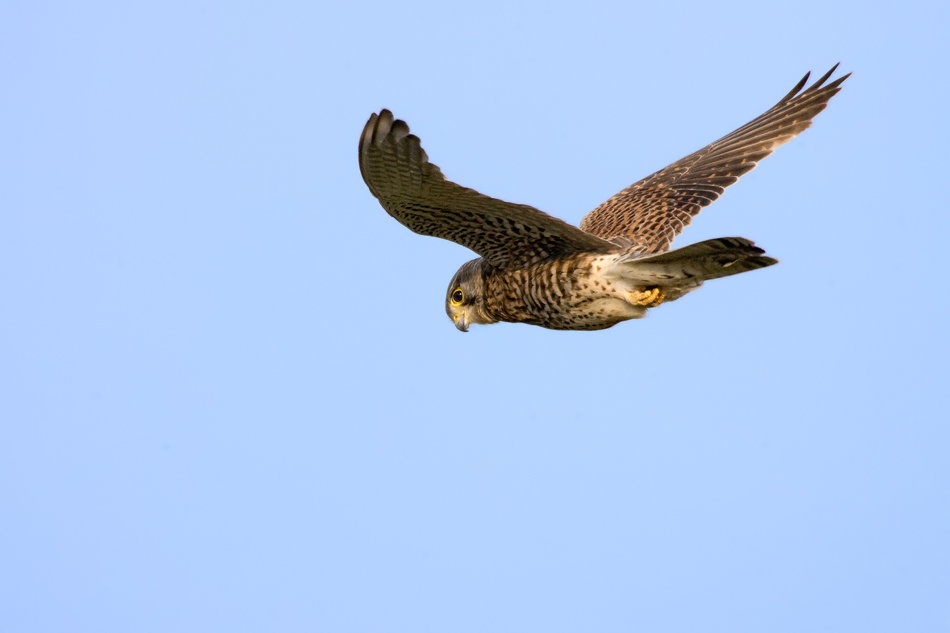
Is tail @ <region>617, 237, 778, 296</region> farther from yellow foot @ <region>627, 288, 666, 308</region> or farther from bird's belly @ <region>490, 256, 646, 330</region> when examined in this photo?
bird's belly @ <region>490, 256, 646, 330</region>

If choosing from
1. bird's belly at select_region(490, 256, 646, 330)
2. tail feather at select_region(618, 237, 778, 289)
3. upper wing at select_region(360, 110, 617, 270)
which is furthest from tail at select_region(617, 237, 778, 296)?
upper wing at select_region(360, 110, 617, 270)

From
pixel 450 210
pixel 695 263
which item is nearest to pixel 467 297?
pixel 450 210

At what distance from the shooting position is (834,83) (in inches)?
353

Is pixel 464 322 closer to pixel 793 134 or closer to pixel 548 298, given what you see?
pixel 548 298

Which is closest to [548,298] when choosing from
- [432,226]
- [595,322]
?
[595,322]

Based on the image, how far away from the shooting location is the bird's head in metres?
8.15

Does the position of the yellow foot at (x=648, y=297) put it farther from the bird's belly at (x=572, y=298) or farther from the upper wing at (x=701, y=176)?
the upper wing at (x=701, y=176)

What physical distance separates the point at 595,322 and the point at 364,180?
1.86 meters

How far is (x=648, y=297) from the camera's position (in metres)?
7.18

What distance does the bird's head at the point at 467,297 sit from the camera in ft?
26.7

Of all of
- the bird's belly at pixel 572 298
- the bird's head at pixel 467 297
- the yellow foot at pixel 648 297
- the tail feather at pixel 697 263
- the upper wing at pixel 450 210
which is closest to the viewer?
the upper wing at pixel 450 210

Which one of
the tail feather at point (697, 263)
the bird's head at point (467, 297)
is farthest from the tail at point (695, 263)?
the bird's head at point (467, 297)

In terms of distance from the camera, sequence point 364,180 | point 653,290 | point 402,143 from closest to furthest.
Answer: point 402,143 → point 364,180 → point 653,290

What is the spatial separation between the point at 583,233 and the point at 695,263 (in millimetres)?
801
